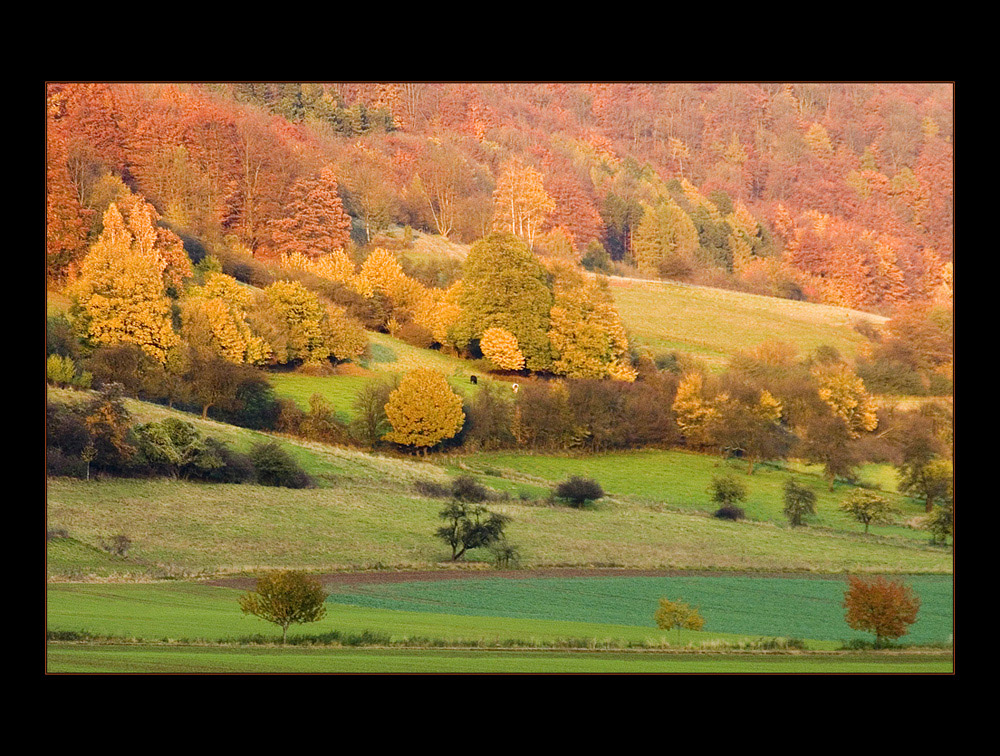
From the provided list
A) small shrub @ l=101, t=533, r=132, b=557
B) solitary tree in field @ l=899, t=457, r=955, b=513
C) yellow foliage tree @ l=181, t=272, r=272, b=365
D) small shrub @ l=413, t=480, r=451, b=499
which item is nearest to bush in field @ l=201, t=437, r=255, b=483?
yellow foliage tree @ l=181, t=272, r=272, b=365

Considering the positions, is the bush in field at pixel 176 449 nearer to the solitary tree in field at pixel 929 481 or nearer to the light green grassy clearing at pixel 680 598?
the light green grassy clearing at pixel 680 598

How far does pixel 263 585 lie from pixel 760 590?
8813mm

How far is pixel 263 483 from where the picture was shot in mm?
25438

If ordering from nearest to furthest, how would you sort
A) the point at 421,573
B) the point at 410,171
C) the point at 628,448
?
the point at 421,573, the point at 628,448, the point at 410,171

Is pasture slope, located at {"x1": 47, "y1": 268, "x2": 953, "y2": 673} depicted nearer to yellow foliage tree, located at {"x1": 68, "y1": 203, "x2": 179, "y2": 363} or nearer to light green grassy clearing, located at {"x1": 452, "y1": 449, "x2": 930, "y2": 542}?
light green grassy clearing, located at {"x1": 452, "y1": 449, "x2": 930, "y2": 542}

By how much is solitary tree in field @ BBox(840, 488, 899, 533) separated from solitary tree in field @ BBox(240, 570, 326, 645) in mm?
10481

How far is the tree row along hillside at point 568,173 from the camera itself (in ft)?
88.4

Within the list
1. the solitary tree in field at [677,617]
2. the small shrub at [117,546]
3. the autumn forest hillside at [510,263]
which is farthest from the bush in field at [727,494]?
the small shrub at [117,546]

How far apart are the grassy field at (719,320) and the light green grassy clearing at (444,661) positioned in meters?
7.33

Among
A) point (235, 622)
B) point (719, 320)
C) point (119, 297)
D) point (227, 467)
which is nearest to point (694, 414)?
point (719, 320)

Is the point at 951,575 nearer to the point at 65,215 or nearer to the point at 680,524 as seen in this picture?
the point at 680,524

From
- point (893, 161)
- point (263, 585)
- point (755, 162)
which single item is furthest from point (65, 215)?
point (893, 161)

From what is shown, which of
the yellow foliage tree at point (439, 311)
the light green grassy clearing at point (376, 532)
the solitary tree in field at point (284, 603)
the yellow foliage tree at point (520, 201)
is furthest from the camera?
the yellow foliage tree at point (520, 201)

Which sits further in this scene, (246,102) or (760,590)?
(246,102)
